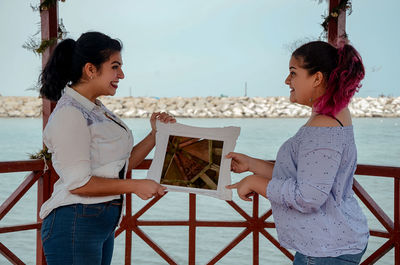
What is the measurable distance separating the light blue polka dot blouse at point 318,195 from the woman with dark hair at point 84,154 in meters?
0.40

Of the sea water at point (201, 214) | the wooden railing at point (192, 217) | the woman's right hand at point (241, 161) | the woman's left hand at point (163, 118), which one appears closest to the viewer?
the woman's right hand at point (241, 161)

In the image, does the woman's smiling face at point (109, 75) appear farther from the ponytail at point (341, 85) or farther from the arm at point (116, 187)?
the ponytail at point (341, 85)

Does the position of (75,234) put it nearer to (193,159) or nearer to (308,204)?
(193,159)

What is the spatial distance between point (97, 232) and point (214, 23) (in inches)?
1610

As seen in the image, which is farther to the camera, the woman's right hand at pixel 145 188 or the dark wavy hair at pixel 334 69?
the woman's right hand at pixel 145 188

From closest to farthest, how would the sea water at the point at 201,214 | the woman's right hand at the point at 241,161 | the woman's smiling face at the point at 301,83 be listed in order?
the woman's smiling face at the point at 301,83 → the woman's right hand at the point at 241,161 → the sea water at the point at 201,214

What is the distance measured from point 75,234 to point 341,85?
87 cm

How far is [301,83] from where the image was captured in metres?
1.33

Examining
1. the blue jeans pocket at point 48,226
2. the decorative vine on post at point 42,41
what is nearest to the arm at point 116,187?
the blue jeans pocket at point 48,226

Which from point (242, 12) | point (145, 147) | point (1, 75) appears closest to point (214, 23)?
point (242, 12)

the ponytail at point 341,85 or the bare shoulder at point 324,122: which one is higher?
the ponytail at point 341,85

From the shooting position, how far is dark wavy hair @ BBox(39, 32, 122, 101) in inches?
57.9

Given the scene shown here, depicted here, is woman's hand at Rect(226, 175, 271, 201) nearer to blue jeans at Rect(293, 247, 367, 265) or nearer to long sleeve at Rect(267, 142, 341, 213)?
long sleeve at Rect(267, 142, 341, 213)

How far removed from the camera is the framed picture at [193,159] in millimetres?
1625
